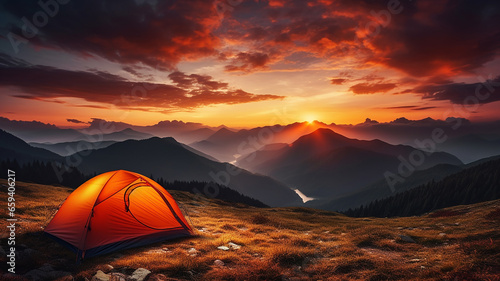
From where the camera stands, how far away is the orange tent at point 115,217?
12168mm

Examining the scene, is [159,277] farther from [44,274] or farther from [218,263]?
[44,274]

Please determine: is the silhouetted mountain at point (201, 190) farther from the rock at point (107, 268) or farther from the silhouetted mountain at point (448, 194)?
the rock at point (107, 268)

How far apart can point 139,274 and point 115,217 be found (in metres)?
5.88

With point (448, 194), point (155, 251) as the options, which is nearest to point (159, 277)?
point (155, 251)

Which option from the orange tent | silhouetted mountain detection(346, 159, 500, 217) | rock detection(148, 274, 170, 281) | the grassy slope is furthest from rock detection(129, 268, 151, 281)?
silhouetted mountain detection(346, 159, 500, 217)

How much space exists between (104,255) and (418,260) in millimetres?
15682

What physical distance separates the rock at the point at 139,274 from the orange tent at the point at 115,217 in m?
4.45

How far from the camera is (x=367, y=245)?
14.1 m

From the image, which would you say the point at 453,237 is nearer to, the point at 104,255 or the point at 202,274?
the point at 202,274

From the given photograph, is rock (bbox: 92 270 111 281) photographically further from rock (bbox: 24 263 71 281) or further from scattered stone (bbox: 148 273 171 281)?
rock (bbox: 24 263 71 281)

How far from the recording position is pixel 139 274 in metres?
8.55

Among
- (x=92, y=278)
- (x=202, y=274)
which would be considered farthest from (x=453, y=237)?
(x=92, y=278)

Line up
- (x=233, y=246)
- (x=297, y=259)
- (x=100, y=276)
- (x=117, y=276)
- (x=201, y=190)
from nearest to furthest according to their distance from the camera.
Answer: (x=100, y=276) → (x=117, y=276) → (x=297, y=259) → (x=233, y=246) → (x=201, y=190)

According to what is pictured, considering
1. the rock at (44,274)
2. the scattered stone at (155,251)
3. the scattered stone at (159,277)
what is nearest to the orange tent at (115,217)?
the scattered stone at (155,251)
